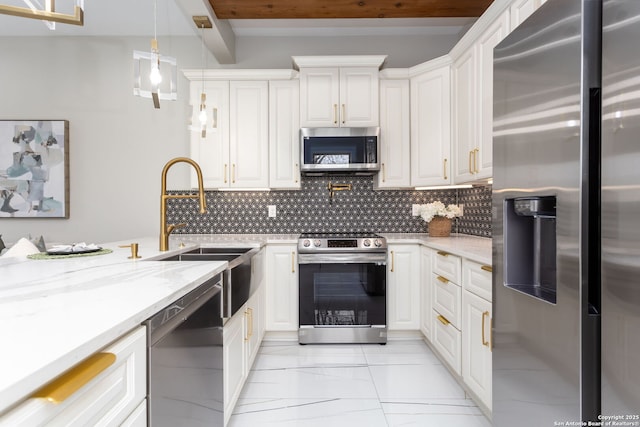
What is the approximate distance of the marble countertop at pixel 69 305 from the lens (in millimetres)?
543

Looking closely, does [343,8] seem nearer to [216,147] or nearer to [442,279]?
[216,147]

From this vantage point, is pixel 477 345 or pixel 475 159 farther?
pixel 475 159

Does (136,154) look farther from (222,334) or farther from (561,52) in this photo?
→ (561,52)

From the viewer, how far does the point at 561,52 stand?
1067 millimetres

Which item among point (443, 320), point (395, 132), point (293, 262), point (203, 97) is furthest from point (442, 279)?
point (203, 97)

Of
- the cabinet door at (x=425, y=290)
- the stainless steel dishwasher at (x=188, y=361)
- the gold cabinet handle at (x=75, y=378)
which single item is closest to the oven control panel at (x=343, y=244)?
the cabinet door at (x=425, y=290)

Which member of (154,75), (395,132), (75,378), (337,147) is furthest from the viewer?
(395,132)

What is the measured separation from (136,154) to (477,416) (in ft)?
11.6

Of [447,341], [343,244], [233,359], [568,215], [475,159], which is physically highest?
[475,159]

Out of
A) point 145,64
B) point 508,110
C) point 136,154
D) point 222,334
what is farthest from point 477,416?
point 136,154

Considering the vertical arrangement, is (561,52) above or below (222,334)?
above

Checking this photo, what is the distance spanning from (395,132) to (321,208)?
100cm

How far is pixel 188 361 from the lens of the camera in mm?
1171

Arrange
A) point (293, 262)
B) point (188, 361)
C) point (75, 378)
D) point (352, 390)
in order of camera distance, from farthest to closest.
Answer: point (293, 262), point (352, 390), point (188, 361), point (75, 378)
